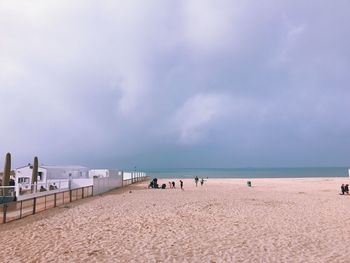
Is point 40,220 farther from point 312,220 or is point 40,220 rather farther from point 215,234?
point 312,220

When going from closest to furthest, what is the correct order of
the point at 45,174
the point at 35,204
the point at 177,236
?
the point at 177,236, the point at 35,204, the point at 45,174

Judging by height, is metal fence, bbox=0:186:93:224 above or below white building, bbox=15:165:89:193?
below

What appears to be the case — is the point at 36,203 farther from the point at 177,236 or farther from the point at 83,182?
the point at 83,182

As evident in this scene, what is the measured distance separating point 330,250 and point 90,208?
12303 mm

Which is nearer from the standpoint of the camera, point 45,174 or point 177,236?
point 177,236

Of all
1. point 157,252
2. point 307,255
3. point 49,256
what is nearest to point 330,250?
point 307,255

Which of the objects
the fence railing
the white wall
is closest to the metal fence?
the fence railing

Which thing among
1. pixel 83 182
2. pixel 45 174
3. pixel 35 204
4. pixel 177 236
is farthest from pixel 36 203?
pixel 45 174

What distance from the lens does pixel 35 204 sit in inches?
645

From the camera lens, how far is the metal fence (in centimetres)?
1448

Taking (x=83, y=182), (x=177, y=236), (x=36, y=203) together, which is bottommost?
(x=177, y=236)

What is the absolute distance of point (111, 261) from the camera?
8453 mm

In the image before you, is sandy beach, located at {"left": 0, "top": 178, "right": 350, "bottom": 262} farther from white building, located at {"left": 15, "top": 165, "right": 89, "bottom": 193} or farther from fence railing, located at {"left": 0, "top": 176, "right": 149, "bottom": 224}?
white building, located at {"left": 15, "top": 165, "right": 89, "bottom": 193}

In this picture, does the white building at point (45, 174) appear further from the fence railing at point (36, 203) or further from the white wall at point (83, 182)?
the fence railing at point (36, 203)
